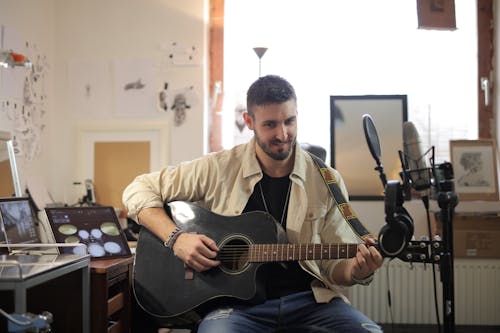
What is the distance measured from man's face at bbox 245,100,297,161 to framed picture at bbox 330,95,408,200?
4.68 ft

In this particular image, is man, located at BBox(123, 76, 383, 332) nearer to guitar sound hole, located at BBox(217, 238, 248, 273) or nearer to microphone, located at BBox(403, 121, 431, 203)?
guitar sound hole, located at BBox(217, 238, 248, 273)

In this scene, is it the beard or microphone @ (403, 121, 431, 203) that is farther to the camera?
the beard

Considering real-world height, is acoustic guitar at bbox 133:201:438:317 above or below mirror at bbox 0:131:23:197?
below

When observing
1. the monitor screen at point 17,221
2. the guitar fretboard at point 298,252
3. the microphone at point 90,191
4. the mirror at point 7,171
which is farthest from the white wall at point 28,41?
the guitar fretboard at point 298,252

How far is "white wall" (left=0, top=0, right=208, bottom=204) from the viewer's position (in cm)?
313

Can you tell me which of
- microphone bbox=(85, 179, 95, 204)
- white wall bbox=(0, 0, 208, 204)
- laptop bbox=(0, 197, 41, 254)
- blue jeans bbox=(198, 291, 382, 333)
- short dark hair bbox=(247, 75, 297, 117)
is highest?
white wall bbox=(0, 0, 208, 204)

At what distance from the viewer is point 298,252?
5.22 ft

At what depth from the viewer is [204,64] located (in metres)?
3.14

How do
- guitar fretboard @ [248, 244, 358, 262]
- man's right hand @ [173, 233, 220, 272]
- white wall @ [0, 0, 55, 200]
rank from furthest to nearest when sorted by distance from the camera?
white wall @ [0, 0, 55, 200], man's right hand @ [173, 233, 220, 272], guitar fretboard @ [248, 244, 358, 262]

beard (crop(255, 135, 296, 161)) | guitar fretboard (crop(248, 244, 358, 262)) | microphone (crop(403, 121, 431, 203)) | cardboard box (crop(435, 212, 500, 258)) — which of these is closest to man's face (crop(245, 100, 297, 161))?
beard (crop(255, 135, 296, 161))

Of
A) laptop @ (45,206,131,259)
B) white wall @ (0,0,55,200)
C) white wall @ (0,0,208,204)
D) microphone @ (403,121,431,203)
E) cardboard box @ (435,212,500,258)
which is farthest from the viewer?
white wall @ (0,0,208,204)

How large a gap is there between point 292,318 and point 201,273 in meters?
0.34

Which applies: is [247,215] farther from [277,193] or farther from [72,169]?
[72,169]

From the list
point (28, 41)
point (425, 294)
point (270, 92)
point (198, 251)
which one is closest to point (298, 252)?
point (198, 251)
